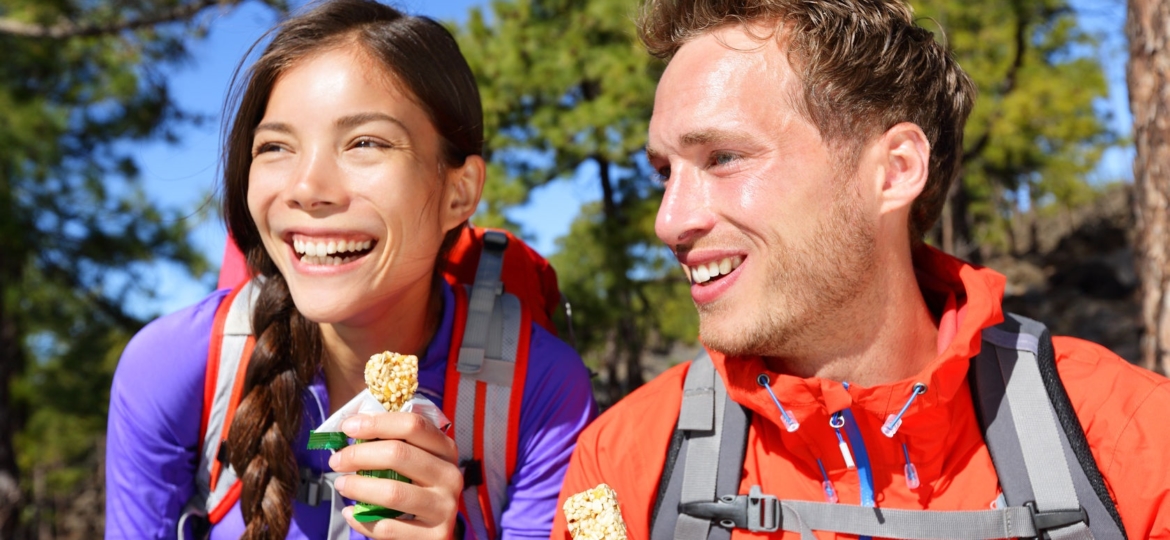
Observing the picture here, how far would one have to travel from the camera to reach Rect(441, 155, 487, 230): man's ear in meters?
2.40

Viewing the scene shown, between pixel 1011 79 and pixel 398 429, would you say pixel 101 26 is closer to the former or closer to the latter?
pixel 398 429

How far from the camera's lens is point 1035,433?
1.84 meters

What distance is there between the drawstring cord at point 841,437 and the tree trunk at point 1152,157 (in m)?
1.81

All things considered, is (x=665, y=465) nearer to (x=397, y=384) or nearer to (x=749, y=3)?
(x=397, y=384)

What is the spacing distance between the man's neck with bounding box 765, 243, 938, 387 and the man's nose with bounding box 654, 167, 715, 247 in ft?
1.24

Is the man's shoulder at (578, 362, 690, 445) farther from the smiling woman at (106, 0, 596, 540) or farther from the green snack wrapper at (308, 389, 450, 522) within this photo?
the green snack wrapper at (308, 389, 450, 522)

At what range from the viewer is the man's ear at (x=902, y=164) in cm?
204

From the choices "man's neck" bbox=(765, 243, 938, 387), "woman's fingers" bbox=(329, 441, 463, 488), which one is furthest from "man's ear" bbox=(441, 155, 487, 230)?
"man's neck" bbox=(765, 243, 938, 387)

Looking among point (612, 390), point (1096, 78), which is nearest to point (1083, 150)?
point (1096, 78)

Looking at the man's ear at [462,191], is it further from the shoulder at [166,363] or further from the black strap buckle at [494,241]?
the shoulder at [166,363]

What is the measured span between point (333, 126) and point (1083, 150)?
23.9 m

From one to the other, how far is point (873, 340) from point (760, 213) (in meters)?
0.47

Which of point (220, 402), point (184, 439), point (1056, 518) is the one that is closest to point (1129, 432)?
point (1056, 518)

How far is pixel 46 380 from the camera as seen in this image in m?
13.7
